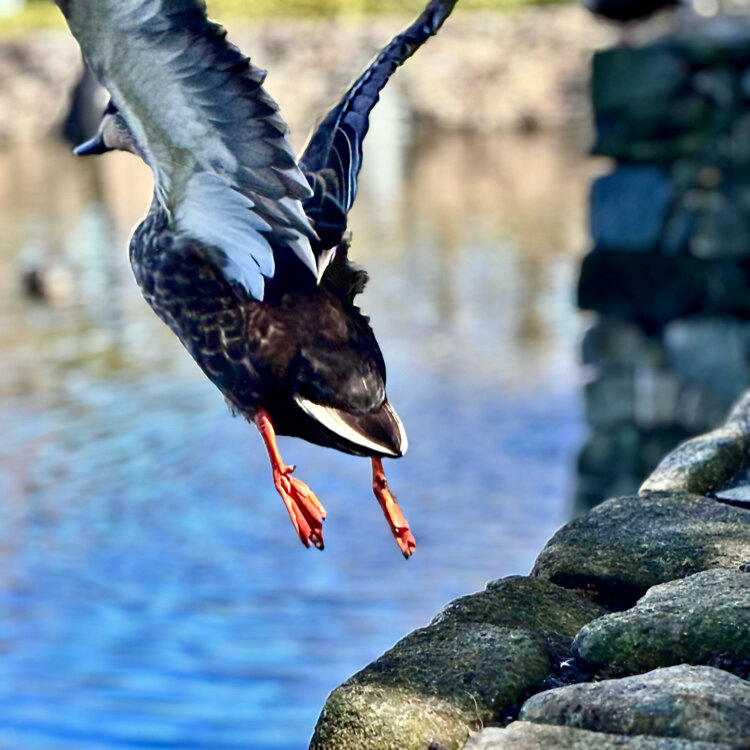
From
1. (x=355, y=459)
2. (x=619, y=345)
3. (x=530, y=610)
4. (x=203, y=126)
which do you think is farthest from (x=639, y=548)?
(x=355, y=459)

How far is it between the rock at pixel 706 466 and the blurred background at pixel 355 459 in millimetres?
2490

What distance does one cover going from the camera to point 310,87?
2111 cm

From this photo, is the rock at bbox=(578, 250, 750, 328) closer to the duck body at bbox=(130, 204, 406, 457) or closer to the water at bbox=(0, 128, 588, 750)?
the water at bbox=(0, 128, 588, 750)

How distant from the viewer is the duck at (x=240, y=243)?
1438mm

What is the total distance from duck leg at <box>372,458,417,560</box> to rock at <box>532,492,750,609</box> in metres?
0.67

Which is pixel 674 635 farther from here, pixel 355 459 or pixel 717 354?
pixel 355 459

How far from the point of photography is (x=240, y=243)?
1475mm

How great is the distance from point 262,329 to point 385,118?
67.7ft

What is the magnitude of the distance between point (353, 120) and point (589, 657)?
0.75 meters

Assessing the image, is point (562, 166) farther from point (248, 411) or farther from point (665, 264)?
point (248, 411)

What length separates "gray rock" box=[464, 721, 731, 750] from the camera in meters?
1.49

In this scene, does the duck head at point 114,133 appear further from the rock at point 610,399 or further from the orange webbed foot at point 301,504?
the rock at point 610,399

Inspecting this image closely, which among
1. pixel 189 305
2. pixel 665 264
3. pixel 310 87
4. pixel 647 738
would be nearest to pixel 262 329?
pixel 189 305

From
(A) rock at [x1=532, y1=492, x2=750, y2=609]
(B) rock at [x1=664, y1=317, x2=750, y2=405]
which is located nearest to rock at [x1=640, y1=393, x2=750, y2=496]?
(A) rock at [x1=532, y1=492, x2=750, y2=609]
